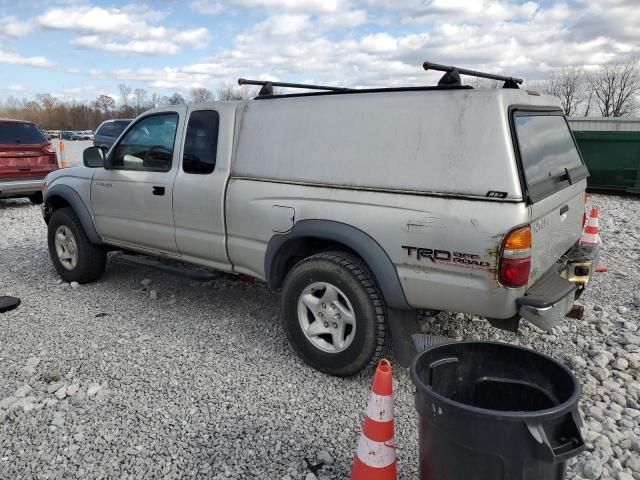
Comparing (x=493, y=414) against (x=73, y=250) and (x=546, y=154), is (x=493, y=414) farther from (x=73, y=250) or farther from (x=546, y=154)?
(x=73, y=250)

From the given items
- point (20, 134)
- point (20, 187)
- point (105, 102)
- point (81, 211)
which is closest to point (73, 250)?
point (81, 211)

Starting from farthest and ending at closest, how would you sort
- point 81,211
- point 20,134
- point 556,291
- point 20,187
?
point 20,134, point 20,187, point 81,211, point 556,291

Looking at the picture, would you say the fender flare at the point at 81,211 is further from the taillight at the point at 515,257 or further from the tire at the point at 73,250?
the taillight at the point at 515,257

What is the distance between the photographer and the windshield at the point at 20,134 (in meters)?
10.4

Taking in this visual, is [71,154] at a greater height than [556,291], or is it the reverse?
[556,291]

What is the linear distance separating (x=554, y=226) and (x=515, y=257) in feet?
2.29

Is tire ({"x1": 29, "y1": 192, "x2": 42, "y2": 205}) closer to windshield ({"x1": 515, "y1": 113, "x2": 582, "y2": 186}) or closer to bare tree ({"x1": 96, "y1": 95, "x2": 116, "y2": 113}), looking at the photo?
windshield ({"x1": 515, "y1": 113, "x2": 582, "y2": 186})

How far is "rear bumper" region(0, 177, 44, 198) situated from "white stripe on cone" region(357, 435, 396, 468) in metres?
10.2

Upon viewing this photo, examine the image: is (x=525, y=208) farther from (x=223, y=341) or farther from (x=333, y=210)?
(x=223, y=341)

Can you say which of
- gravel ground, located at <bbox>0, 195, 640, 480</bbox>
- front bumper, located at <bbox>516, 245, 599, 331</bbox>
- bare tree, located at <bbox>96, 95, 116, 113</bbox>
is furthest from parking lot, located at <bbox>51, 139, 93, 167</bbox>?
bare tree, located at <bbox>96, 95, 116, 113</bbox>

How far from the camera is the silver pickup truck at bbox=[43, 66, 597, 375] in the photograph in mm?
2990

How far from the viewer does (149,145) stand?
4848 mm

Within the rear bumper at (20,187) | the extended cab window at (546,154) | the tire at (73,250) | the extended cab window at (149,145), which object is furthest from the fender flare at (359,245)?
the rear bumper at (20,187)

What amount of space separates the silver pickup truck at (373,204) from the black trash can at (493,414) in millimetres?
655
